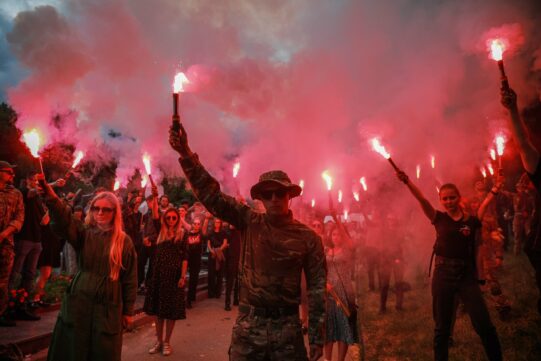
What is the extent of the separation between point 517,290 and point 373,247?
307 centimetres

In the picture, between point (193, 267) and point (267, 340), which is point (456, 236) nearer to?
point (267, 340)

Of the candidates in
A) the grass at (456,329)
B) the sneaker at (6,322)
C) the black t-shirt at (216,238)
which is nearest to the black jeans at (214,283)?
the black t-shirt at (216,238)

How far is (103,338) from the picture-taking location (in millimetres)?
3217

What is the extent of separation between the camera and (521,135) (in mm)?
2584

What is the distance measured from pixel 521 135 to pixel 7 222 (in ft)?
20.2

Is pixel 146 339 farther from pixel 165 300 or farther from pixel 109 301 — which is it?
pixel 109 301

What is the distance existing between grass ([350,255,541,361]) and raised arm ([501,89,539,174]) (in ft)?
11.7

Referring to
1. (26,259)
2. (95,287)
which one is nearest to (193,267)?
(26,259)

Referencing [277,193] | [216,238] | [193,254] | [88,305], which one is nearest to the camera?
[277,193]

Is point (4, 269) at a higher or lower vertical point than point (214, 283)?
higher

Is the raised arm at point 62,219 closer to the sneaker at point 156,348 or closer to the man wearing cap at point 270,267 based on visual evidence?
the man wearing cap at point 270,267

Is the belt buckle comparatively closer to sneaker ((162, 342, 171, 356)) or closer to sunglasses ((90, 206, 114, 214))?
sunglasses ((90, 206, 114, 214))

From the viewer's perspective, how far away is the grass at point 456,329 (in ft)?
16.6

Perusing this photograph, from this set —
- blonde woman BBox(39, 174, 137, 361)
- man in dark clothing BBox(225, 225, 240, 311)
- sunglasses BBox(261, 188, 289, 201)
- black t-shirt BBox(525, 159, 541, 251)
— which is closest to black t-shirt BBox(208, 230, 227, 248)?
man in dark clothing BBox(225, 225, 240, 311)
